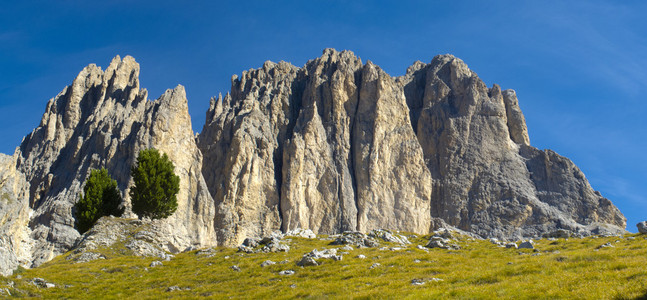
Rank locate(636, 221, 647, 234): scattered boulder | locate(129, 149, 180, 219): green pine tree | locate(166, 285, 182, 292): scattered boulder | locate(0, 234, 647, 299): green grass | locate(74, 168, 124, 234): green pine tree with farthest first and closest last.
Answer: locate(129, 149, 180, 219): green pine tree → locate(74, 168, 124, 234): green pine tree → locate(636, 221, 647, 234): scattered boulder → locate(166, 285, 182, 292): scattered boulder → locate(0, 234, 647, 299): green grass

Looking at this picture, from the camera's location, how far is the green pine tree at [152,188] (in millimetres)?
64312

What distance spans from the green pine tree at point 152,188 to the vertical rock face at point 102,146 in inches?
415

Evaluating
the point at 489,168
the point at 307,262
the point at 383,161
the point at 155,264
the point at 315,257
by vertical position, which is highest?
the point at 383,161

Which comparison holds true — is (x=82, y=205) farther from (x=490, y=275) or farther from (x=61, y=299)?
(x=490, y=275)

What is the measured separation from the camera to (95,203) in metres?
62.7

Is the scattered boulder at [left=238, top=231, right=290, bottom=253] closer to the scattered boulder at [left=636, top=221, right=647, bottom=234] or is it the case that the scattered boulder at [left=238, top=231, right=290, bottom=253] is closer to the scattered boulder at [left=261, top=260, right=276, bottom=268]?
the scattered boulder at [left=261, top=260, right=276, bottom=268]

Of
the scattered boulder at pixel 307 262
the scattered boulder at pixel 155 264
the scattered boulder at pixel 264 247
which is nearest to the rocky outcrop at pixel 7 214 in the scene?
the scattered boulder at pixel 155 264

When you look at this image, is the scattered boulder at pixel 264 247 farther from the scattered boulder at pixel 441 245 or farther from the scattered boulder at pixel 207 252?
the scattered boulder at pixel 441 245

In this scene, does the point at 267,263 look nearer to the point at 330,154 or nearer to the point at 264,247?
the point at 264,247

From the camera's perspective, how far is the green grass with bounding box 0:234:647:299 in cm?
2189

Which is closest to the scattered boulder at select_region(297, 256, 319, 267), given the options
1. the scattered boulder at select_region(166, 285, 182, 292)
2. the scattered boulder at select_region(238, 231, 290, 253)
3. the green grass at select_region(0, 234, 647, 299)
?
the green grass at select_region(0, 234, 647, 299)

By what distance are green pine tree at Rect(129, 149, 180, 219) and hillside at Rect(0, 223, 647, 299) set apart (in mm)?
17282

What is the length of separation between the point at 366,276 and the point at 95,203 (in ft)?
140

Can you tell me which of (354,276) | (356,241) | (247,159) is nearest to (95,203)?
(356,241)
